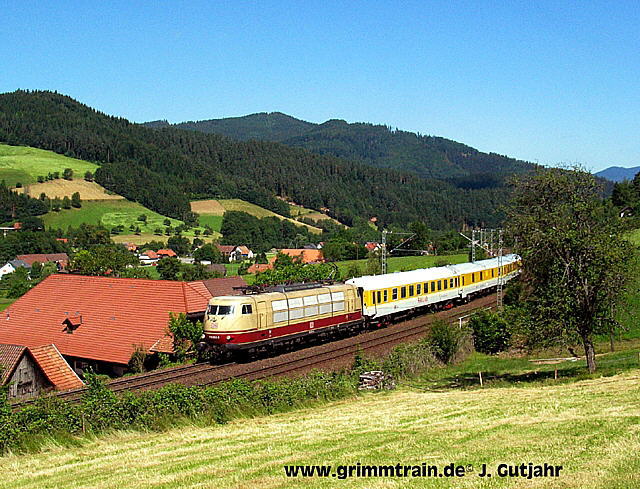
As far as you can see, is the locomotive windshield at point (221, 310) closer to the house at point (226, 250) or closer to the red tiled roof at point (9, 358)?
the red tiled roof at point (9, 358)

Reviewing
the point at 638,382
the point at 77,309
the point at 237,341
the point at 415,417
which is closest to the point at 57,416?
the point at 415,417

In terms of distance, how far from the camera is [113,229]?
589 ft

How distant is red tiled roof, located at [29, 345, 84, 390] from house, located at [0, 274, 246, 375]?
2072 millimetres

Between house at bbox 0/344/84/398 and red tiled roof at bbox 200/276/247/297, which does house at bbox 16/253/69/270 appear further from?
house at bbox 0/344/84/398

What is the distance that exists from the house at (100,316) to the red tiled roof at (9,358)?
4.94m

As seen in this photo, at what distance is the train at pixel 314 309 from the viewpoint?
31906mm

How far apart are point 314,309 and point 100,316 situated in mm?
17428

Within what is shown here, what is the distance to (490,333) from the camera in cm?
4109

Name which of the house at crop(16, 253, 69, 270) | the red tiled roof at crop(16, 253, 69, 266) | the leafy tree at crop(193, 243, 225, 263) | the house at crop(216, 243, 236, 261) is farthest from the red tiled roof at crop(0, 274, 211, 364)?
the house at crop(216, 243, 236, 261)

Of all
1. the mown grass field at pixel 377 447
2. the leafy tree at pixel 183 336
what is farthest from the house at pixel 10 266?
the mown grass field at pixel 377 447

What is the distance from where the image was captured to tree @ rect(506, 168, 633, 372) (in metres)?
26.3

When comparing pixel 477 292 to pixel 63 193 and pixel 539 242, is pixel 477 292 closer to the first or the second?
pixel 539 242

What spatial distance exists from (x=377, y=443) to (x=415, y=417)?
15.5ft

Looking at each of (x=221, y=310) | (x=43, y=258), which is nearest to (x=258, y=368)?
(x=221, y=310)
